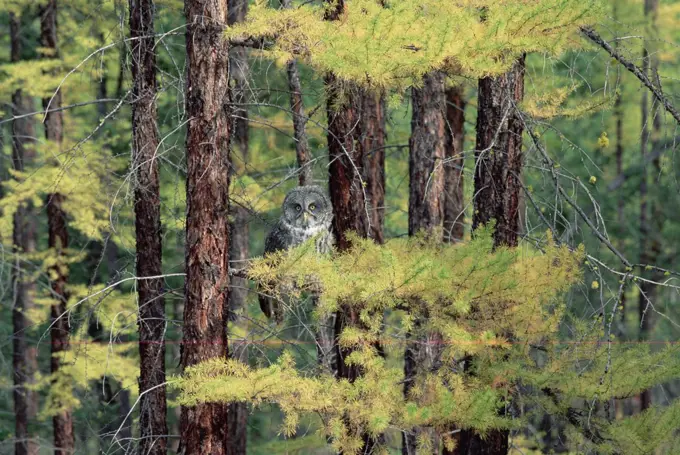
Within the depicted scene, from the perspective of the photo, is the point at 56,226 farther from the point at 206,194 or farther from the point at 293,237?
the point at 206,194

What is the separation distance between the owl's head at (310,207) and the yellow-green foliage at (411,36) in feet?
6.58

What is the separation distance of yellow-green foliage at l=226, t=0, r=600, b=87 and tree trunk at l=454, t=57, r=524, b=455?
958mm

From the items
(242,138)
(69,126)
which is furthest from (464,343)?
(69,126)

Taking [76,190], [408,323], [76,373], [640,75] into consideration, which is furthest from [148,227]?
[76,373]

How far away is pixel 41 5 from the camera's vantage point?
603 inches

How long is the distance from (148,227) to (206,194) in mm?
2281

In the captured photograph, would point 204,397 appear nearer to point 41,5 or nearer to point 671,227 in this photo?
point 41,5

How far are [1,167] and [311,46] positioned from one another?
1227 cm

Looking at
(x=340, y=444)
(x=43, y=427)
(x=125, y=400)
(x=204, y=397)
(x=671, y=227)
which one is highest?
(x=204, y=397)

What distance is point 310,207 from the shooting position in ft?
27.1

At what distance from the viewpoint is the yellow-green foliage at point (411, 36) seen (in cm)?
590

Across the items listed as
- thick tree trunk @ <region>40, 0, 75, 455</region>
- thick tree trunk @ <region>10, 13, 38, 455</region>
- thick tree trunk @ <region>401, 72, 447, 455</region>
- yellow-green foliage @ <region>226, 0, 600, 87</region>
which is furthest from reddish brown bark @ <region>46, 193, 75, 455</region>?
yellow-green foliage @ <region>226, 0, 600, 87</region>

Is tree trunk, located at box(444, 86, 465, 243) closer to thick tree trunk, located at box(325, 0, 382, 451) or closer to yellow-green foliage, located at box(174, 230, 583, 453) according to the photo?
thick tree trunk, located at box(325, 0, 382, 451)

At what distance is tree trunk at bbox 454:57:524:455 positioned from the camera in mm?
7359
